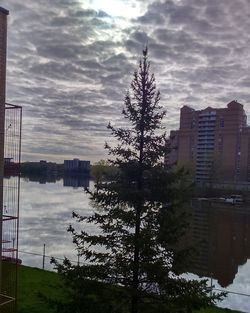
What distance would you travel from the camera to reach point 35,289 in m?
15.9

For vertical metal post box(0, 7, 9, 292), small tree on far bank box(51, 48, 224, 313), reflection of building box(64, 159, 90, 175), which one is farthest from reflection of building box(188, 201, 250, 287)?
reflection of building box(64, 159, 90, 175)

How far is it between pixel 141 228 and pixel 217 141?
130 m

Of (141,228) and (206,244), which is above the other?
(141,228)

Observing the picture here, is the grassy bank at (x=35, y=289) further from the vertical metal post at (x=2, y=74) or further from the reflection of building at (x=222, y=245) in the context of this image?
the reflection of building at (x=222, y=245)

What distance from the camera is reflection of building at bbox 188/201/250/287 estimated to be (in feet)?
84.0

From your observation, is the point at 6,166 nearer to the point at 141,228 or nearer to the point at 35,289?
the point at 141,228

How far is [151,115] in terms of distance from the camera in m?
9.27

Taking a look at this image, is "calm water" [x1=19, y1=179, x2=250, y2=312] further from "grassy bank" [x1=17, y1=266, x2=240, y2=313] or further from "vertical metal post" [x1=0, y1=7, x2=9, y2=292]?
"vertical metal post" [x1=0, y1=7, x2=9, y2=292]

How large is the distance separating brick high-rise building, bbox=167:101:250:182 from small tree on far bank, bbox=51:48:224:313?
100343mm

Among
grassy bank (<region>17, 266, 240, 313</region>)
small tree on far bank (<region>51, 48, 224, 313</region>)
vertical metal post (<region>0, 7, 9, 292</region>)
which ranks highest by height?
vertical metal post (<region>0, 7, 9, 292</region>)

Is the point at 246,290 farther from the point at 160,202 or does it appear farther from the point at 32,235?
the point at 32,235

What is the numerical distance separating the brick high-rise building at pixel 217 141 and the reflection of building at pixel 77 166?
5799cm

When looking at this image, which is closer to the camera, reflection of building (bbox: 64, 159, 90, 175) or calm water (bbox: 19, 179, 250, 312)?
calm water (bbox: 19, 179, 250, 312)

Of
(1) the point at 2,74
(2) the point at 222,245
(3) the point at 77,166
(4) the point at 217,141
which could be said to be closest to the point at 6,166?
(1) the point at 2,74
